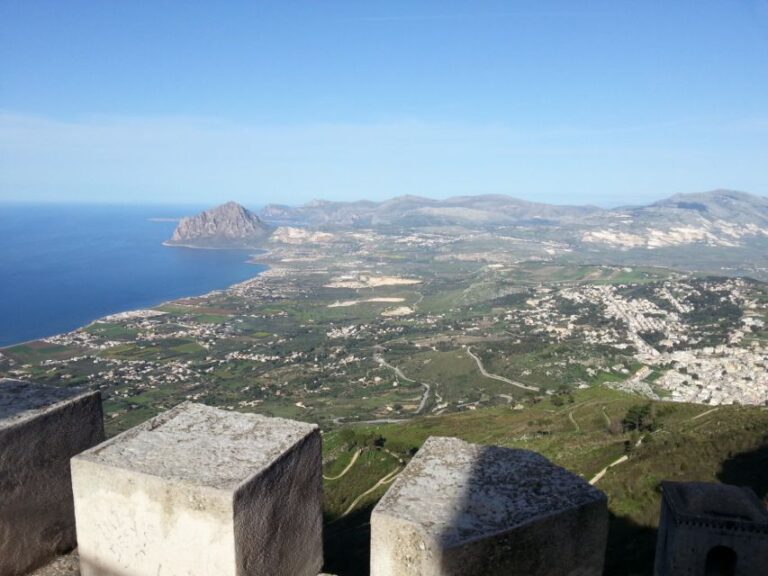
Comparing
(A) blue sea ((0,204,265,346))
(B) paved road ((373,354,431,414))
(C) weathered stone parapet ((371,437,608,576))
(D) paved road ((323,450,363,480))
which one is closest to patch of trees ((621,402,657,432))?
(D) paved road ((323,450,363,480))

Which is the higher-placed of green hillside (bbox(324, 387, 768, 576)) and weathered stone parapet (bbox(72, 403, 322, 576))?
weathered stone parapet (bbox(72, 403, 322, 576))

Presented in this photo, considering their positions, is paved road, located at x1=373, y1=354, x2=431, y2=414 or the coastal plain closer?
the coastal plain

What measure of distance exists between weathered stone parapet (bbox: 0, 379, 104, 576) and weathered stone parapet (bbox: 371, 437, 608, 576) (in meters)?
2.37

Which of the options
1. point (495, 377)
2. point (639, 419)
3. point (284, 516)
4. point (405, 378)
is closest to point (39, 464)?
point (284, 516)

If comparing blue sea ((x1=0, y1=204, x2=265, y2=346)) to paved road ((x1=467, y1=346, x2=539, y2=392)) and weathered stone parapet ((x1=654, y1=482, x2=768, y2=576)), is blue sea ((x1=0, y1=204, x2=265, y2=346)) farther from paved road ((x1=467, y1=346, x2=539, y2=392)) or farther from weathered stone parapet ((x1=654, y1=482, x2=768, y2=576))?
weathered stone parapet ((x1=654, y1=482, x2=768, y2=576))

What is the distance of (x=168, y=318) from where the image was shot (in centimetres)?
10488

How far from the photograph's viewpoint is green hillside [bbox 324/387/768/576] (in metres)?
18.8

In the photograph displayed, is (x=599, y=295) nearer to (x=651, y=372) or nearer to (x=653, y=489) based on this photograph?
(x=651, y=372)

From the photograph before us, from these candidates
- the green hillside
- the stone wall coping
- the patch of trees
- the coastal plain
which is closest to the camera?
the stone wall coping

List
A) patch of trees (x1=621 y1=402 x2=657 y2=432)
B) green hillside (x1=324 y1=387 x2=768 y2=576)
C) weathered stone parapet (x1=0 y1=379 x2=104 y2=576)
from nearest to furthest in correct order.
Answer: weathered stone parapet (x1=0 y1=379 x2=104 y2=576)
green hillside (x1=324 y1=387 x2=768 y2=576)
patch of trees (x1=621 y1=402 x2=657 y2=432)

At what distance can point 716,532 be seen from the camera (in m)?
10.5

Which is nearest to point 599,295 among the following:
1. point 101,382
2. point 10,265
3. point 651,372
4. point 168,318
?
point 651,372

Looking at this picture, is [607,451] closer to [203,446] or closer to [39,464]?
[203,446]

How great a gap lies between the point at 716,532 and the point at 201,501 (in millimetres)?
10689
